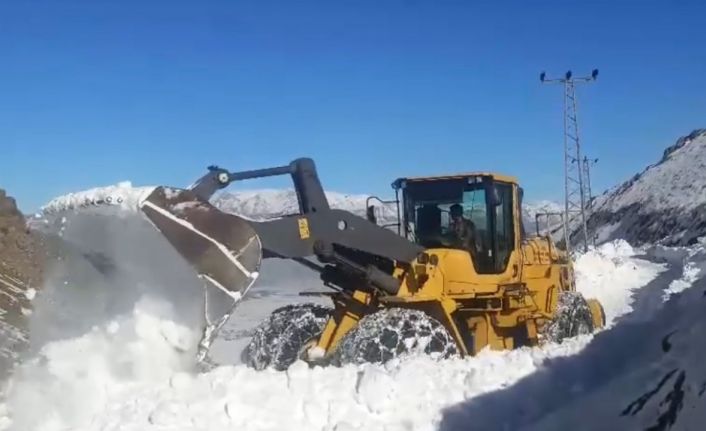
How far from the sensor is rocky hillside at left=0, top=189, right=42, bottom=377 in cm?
1620

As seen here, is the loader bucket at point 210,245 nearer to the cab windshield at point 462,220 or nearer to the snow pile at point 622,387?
the snow pile at point 622,387

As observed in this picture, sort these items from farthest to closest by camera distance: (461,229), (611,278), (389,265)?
(611,278) < (461,229) < (389,265)

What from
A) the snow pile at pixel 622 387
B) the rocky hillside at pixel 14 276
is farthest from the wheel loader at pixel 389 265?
the rocky hillside at pixel 14 276

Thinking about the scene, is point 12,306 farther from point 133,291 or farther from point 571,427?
point 571,427

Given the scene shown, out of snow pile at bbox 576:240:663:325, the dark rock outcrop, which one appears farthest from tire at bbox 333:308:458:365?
the dark rock outcrop

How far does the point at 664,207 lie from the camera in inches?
2247

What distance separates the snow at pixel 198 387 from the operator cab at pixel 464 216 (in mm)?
2230

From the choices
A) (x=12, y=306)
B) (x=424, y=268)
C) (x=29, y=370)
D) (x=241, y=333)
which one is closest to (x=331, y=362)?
(x=424, y=268)

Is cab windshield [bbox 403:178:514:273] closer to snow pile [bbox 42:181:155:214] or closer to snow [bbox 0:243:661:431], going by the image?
snow [bbox 0:243:661:431]

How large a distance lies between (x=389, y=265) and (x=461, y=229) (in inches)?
40.8

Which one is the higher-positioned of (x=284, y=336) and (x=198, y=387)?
(x=284, y=336)

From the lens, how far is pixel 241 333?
16344 mm

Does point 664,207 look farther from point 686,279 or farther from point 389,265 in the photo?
point 389,265

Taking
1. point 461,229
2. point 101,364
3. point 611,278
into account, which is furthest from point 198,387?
point 611,278
